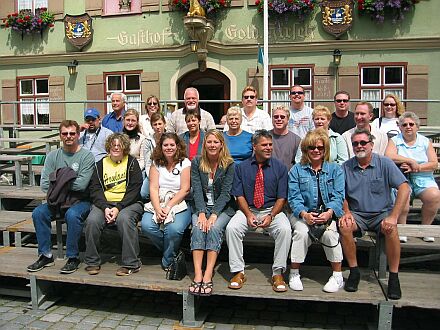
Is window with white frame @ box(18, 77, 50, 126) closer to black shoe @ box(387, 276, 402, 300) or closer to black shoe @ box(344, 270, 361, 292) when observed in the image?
black shoe @ box(344, 270, 361, 292)

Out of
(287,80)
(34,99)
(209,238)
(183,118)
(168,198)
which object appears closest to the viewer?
(209,238)

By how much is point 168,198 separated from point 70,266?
3.76 feet

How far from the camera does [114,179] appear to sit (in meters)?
4.59

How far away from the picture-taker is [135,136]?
211 inches

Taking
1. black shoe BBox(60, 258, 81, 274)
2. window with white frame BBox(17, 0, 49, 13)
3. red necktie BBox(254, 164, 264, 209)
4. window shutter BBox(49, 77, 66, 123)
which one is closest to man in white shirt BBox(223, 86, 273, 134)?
red necktie BBox(254, 164, 264, 209)

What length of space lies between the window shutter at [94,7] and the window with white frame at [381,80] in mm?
6578

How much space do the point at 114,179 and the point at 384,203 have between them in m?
2.63

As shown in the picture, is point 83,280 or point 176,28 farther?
point 176,28

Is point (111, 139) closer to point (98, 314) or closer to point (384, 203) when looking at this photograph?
point (98, 314)

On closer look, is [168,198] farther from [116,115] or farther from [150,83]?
[150,83]

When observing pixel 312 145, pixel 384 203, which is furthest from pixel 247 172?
pixel 384 203

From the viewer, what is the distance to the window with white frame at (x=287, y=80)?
10617 millimetres

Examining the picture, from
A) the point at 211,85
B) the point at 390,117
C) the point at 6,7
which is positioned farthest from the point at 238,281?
the point at 6,7

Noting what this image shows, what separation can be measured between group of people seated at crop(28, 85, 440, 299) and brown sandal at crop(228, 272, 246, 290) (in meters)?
0.01
